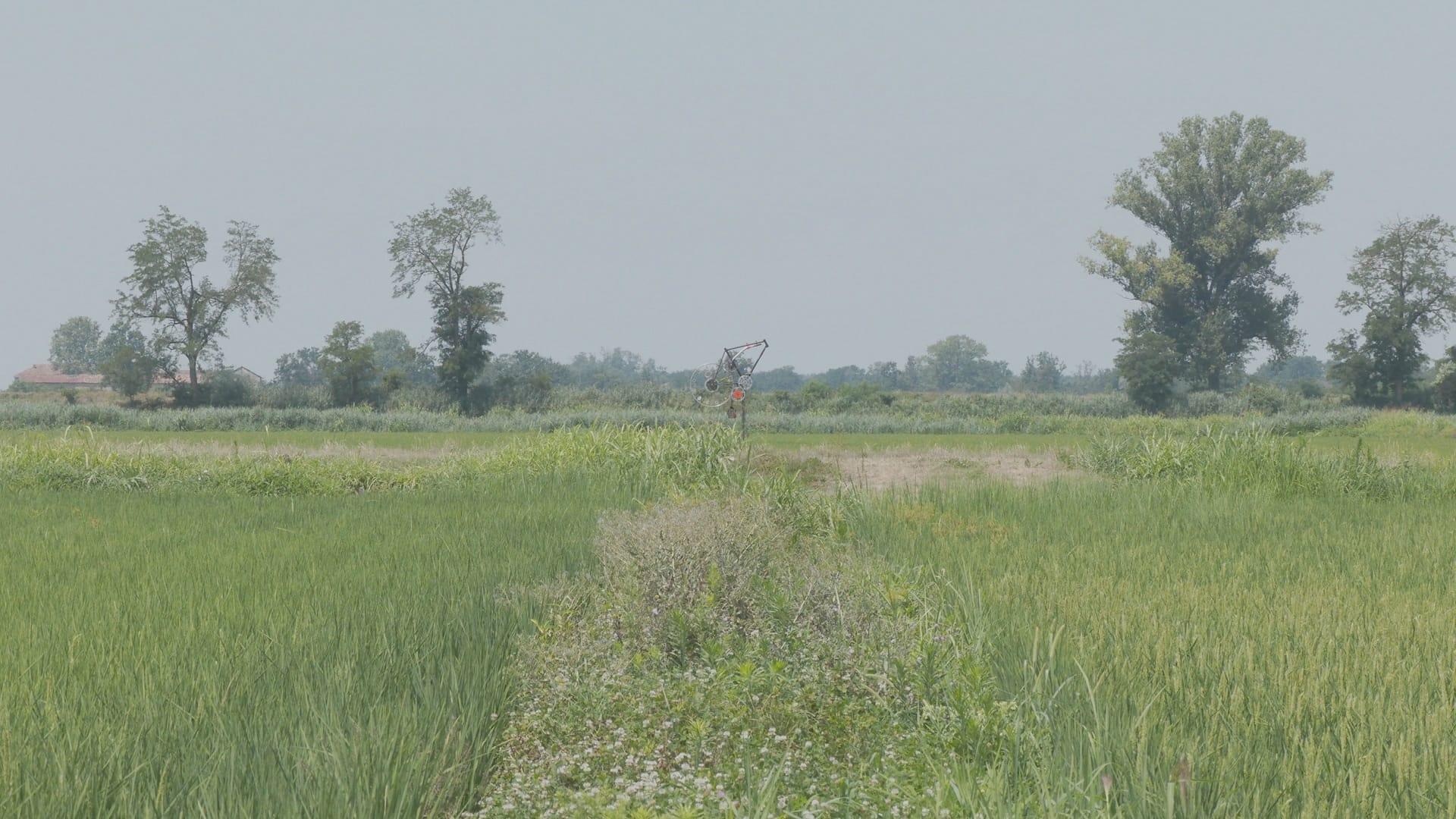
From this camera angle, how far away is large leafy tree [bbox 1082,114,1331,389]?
4741cm

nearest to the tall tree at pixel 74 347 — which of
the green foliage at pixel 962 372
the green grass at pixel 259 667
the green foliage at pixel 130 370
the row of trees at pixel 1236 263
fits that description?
the green foliage at pixel 130 370

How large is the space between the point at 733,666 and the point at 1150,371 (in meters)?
43.5

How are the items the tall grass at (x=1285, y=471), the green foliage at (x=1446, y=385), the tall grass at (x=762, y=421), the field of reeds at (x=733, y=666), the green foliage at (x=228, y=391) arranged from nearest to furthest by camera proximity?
the field of reeds at (x=733, y=666), the tall grass at (x=1285, y=471), the tall grass at (x=762, y=421), the green foliage at (x=1446, y=385), the green foliage at (x=228, y=391)

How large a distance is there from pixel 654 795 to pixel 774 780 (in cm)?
61

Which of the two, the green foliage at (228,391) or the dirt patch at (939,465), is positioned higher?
the green foliage at (228,391)

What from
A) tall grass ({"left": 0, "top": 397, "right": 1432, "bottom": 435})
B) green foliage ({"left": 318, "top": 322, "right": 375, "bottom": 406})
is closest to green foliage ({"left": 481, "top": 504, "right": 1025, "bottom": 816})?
tall grass ({"left": 0, "top": 397, "right": 1432, "bottom": 435})

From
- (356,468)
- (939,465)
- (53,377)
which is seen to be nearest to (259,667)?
(356,468)

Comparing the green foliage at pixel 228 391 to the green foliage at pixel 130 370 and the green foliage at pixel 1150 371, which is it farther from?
the green foliage at pixel 1150 371

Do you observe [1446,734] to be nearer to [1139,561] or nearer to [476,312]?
[1139,561]

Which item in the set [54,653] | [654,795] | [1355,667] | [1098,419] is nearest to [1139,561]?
[1355,667]

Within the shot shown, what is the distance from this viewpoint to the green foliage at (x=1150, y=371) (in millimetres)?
43344

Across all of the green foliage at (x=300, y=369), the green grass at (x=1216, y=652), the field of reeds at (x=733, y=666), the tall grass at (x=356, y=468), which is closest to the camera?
the green grass at (x=1216, y=652)

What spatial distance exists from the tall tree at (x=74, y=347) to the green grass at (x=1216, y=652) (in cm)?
10011

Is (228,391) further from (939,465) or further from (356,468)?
(939,465)
